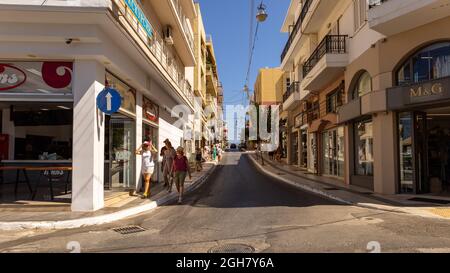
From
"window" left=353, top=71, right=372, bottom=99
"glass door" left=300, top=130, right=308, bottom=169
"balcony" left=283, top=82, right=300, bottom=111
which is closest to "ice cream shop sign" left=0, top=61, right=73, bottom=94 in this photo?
"window" left=353, top=71, right=372, bottom=99

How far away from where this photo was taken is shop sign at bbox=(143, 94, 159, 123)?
14.9m

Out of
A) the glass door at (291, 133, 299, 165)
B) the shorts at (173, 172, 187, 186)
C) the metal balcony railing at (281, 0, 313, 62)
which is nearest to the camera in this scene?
the shorts at (173, 172, 187, 186)

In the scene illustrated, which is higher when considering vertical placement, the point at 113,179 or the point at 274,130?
the point at 274,130

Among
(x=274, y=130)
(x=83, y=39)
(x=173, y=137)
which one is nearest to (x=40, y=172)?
(x=83, y=39)

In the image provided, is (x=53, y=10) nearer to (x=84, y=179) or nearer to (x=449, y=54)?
(x=84, y=179)

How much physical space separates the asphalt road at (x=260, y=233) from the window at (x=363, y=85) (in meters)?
6.03

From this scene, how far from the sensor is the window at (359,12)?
14.0 meters

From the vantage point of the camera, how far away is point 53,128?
1249 cm

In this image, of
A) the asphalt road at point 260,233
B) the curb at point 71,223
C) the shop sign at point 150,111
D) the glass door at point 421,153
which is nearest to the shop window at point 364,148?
the glass door at point 421,153

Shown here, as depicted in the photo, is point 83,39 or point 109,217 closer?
point 109,217

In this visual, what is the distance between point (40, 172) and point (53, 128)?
8.95 ft

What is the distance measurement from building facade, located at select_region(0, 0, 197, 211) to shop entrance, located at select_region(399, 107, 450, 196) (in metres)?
9.10

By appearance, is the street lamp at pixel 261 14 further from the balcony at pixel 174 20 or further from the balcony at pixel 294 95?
the balcony at pixel 294 95

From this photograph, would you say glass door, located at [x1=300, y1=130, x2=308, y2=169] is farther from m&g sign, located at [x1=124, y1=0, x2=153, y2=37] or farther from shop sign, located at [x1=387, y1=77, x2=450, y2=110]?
m&g sign, located at [x1=124, y1=0, x2=153, y2=37]
